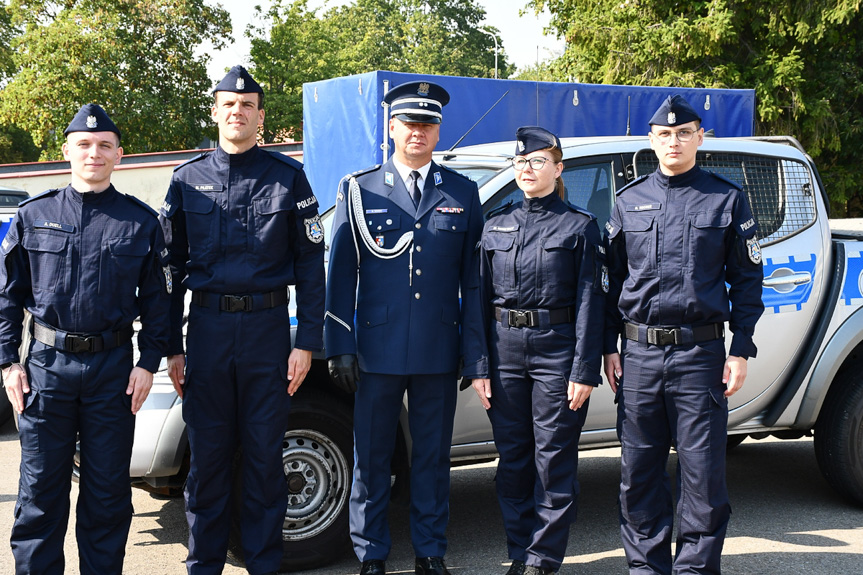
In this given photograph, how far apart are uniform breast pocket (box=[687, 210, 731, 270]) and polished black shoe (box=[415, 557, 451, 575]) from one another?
1615 mm

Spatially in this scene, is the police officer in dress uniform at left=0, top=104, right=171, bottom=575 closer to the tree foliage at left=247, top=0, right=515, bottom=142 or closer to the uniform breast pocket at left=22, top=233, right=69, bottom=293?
the uniform breast pocket at left=22, top=233, right=69, bottom=293

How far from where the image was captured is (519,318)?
373 centimetres

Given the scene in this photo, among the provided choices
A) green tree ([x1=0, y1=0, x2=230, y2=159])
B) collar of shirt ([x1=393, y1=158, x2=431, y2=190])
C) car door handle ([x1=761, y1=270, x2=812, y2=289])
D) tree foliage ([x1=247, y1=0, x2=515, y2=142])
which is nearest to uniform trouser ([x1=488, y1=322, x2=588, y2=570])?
collar of shirt ([x1=393, y1=158, x2=431, y2=190])

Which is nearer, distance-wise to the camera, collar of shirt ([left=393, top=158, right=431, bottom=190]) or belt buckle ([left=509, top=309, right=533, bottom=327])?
belt buckle ([left=509, top=309, right=533, bottom=327])

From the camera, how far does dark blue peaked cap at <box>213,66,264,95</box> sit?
3.58m

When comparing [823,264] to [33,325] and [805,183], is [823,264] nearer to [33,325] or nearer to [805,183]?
[805,183]

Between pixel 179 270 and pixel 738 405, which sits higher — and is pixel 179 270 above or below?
above

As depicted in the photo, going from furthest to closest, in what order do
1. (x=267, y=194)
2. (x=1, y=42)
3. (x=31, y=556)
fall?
(x=1, y=42) < (x=267, y=194) < (x=31, y=556)

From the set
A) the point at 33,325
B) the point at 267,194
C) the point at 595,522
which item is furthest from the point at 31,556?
the point at 595,522

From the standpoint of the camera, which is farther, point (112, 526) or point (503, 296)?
point (503, 296)

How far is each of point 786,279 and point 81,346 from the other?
3352 mm

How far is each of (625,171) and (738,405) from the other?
1.34 metres

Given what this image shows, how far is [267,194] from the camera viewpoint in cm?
365

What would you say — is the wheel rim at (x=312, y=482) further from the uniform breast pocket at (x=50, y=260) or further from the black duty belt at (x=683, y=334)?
the black duty belt at (x=683, y=334)
